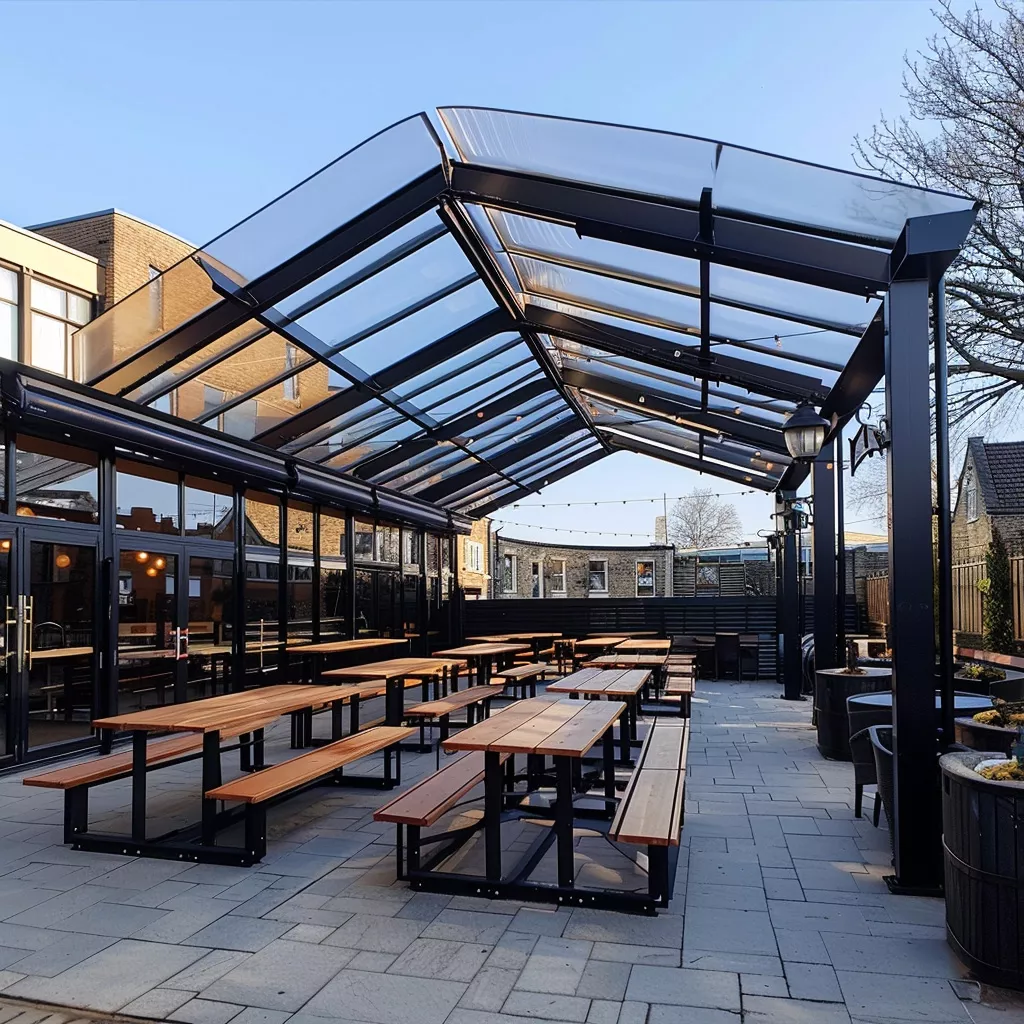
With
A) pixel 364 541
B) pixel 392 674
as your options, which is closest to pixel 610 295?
pixel 392 674

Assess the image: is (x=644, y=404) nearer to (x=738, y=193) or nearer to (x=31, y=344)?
(x=738, y=193)

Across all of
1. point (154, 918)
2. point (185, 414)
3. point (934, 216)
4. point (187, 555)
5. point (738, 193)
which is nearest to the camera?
point (154, 918)

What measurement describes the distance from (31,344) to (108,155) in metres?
8.63

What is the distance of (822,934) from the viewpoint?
3305mm

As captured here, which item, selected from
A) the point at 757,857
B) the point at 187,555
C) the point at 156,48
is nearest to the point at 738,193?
the point at 757,857

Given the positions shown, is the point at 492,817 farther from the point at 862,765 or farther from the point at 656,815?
the point at 862,765

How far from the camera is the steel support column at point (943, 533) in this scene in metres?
3.88

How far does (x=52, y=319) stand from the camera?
10.2m

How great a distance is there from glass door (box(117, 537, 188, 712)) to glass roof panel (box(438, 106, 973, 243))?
493cm

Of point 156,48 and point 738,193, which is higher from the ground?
point 156,48

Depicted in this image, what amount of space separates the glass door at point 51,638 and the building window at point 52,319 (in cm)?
319

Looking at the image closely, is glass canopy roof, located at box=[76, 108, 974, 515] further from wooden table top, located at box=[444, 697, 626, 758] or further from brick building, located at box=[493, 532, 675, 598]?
brick building, located at box=[493, 532, 675, 598]

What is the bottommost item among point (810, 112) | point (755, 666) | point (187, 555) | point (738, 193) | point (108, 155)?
point (755, 666)

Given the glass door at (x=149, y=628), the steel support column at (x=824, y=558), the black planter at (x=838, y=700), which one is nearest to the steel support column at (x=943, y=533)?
the black planter at (x=838, y=700)
